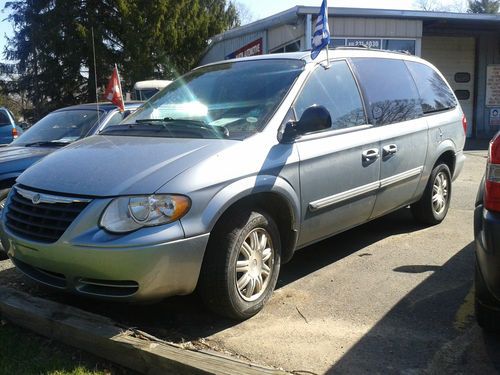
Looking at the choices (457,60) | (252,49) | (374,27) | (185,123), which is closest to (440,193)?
(185,123)

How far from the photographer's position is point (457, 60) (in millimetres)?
16578

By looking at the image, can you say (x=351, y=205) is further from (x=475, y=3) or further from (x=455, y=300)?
(x=475, y=3)

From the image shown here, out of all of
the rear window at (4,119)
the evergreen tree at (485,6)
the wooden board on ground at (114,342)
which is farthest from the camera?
the evergreen tree at (485,6)

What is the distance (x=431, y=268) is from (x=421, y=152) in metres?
1.29

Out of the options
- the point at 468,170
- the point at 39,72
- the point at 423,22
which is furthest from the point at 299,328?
the point at 39,72

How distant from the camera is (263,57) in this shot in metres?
4.71

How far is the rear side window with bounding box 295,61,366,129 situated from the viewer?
419 cm

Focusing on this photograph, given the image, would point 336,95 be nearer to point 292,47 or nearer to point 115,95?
point 115,95

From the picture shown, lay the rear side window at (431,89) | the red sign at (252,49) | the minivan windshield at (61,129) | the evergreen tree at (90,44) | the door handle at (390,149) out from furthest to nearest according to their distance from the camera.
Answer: the evergreen tree at (90,44) < the red sign at (252,49) < the minivan windshield at (61,129) < the rear side window at (431,89) < the door handle at (390,149)

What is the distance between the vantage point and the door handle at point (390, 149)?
188 inches

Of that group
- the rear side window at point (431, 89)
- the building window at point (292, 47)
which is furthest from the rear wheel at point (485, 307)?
the building window at point (292, 47)

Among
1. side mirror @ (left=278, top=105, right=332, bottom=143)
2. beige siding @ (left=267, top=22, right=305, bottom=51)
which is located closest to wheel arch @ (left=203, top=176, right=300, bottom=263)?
side mirror @ (left=278, top=105, right=332, bottom=143)

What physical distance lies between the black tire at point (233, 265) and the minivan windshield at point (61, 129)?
328cm

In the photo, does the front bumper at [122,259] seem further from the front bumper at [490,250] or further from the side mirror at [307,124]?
the front bumper at [490,250]
